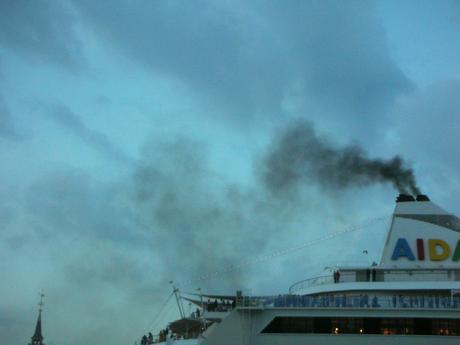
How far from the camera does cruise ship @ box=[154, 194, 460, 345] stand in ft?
101

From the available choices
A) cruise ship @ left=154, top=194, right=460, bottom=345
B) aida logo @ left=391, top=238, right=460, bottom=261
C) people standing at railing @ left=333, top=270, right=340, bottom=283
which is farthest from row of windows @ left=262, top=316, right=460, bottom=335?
aida logo @ left=391, top=238, right=460, bottom=261

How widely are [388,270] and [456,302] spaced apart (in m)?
4.47

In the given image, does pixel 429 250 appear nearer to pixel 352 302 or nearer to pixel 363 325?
pixel 352 302

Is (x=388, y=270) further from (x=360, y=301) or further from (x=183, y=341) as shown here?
(x=183, y=341)

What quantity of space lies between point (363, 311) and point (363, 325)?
2.09 ft

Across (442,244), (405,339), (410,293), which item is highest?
(442,244)

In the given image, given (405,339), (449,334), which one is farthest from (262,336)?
(449,334)

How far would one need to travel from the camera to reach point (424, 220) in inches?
1417

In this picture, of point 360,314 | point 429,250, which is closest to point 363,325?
point 360,314

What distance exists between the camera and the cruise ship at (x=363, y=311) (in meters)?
30.7

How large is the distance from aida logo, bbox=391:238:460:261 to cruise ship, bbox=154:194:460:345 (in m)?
0.05

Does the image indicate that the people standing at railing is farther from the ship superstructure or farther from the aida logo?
the aida logo

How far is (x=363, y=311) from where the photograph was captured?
102 ft

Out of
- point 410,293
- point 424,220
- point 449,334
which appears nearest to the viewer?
point 449,334
